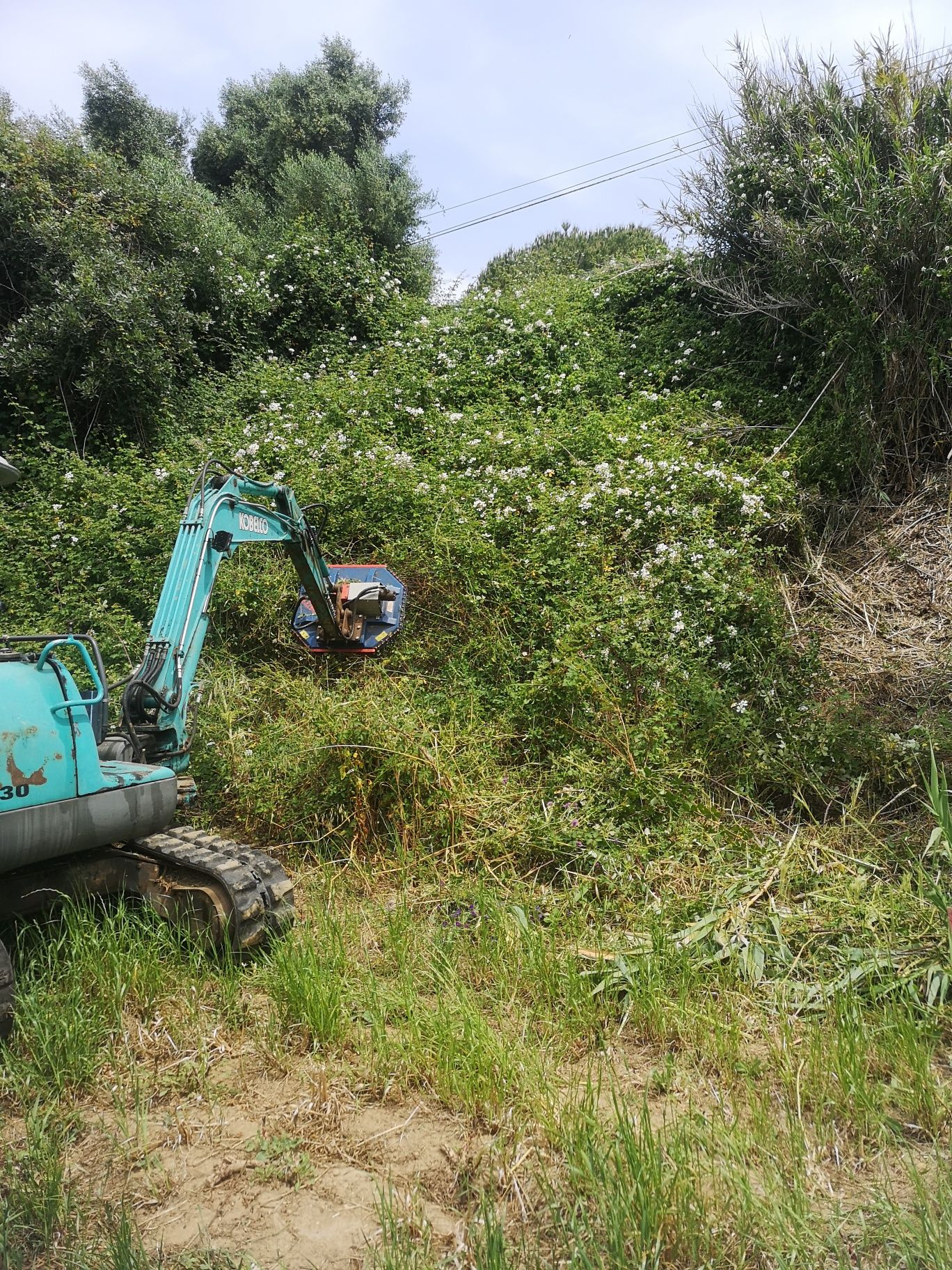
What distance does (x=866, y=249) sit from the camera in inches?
267

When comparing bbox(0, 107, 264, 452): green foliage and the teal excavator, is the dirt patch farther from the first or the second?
bbox(0, 107, 264, 452): green foliage

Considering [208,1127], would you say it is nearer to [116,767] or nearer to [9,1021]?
[9,1021]

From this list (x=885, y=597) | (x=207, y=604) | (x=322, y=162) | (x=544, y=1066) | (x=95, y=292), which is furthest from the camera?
(x=322, y=162)

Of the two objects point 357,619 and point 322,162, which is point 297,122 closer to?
point 322,162

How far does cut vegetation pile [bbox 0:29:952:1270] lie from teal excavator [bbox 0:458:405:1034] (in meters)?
0.19

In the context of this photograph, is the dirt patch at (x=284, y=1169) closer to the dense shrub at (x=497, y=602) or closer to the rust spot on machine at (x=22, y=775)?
the rust spot on machine at (x=22, y=775)

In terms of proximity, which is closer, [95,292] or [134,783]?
[134,783]

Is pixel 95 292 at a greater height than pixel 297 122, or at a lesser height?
lesser

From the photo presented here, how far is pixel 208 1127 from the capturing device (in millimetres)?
2758

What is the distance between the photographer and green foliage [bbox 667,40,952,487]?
21.7ft

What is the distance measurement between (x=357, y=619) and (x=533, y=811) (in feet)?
6.93

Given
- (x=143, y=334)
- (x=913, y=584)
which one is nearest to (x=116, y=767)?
(x=913, y=584)

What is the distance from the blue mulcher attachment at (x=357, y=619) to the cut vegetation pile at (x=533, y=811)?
7.3 inches

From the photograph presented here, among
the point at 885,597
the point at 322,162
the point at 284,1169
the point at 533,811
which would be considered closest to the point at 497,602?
the point at 533,811
